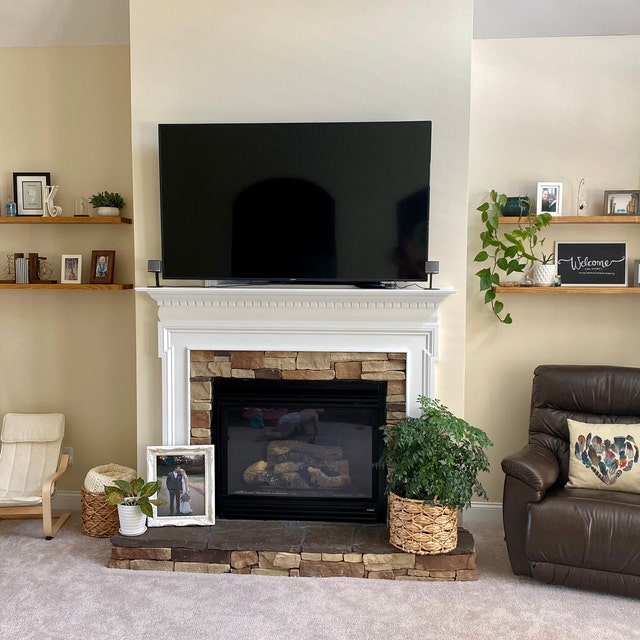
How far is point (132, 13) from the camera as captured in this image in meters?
3.53

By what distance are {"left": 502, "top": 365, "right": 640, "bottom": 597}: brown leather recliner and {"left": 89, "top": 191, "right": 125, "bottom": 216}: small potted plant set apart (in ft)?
8.27

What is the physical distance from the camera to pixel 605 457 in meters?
3.36

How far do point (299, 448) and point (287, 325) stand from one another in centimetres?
68

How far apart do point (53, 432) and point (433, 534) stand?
7.41ft

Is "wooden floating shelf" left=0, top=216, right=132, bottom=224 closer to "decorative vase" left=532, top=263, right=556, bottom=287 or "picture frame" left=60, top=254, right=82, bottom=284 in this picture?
"picture frame" left=60, top=254, right=82, bottom=284

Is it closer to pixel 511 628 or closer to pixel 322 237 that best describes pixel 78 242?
pixel 322 237

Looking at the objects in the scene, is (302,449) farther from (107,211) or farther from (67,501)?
(107,211)

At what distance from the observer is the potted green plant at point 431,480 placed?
10.4 feet

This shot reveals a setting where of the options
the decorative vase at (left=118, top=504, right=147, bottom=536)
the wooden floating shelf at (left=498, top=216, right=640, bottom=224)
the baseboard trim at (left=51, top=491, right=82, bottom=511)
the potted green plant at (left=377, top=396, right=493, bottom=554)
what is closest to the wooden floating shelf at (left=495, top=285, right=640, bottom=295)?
the wooden floating shelf at (left=498, top=216, right=640, bottom=224)

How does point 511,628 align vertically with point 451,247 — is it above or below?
below

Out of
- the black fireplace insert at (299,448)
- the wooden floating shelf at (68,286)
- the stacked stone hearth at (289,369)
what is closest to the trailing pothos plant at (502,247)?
the stacked stone hearth at (289,369)

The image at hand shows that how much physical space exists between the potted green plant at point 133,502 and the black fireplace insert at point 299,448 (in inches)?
15.1

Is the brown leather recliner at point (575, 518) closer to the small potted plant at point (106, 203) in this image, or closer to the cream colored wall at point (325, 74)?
the cream colored wall at point (325, 74)

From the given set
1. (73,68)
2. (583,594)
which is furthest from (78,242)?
(583,594)
